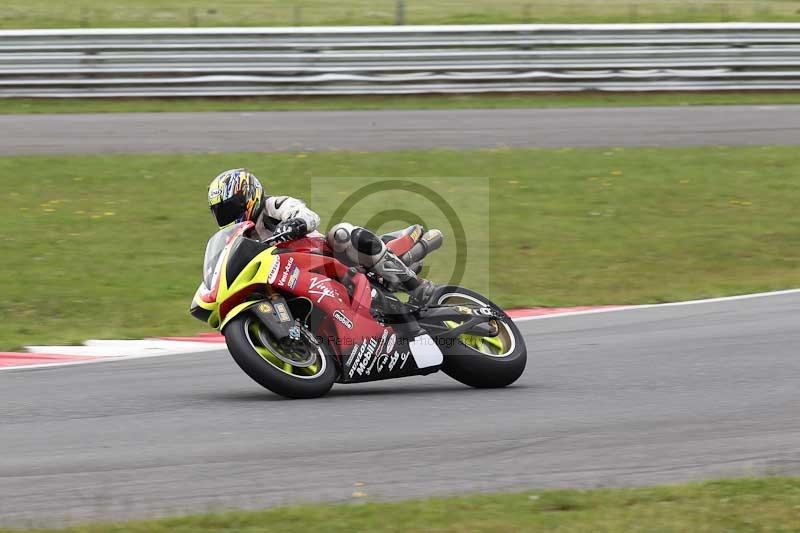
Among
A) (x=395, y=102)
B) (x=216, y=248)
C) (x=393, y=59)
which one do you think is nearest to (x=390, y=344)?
(x=216, y=248)

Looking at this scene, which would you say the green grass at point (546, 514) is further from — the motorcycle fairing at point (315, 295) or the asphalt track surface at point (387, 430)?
the motorcycle fairing at point (315, 295)

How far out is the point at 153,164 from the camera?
650 inches

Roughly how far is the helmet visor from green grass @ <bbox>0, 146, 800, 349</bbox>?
3.07 meters

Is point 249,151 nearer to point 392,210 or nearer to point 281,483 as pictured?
point 392,210

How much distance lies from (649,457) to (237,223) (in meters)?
2.89

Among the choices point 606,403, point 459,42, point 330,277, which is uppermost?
point 459,42

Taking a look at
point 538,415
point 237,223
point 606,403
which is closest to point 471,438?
point 538,415

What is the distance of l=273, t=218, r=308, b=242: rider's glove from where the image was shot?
703 cm

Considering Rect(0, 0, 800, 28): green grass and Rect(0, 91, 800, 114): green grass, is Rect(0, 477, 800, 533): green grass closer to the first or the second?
Rect(0, 91, 800, 114): green grass

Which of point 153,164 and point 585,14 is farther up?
point 585,14

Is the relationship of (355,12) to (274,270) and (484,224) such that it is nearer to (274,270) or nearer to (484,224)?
(484,224)

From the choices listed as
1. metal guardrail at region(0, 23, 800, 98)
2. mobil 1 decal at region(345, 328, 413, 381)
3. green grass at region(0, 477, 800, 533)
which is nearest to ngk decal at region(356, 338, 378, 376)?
mobil 1 decal at region(345, 328, 413, 381)

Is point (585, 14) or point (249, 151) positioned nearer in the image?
point (249, 151)

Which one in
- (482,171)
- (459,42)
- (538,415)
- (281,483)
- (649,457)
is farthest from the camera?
(459,42)
